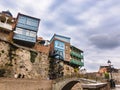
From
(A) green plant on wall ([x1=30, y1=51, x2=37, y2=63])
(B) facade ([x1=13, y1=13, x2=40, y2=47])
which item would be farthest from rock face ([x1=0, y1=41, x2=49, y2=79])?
(B) facade ([x1=13, y1=13, x2=40, y2=47])

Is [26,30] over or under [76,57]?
over

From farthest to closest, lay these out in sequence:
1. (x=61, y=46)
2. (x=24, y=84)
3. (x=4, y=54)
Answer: (x=61, y=46) < (x=4, y=54) < (x=24, y=84)

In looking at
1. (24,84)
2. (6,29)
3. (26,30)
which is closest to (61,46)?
(26,30)

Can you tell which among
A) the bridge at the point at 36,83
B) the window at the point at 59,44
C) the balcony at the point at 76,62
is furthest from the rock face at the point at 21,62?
the balcony at the point at 76,62

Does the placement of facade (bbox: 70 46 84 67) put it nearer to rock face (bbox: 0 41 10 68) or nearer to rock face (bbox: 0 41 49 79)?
rock face (bbox: 0 41 49 79)

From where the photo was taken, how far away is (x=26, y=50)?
125 ft

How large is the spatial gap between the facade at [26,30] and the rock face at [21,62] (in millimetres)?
1826

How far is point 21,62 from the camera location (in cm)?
3619

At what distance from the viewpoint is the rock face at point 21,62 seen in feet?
108

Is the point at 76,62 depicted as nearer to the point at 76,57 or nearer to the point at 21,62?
the point at 76,57

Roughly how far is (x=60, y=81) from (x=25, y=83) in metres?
8.74

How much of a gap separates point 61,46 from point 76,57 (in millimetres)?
8843

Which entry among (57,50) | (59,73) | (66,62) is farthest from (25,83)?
(66,62)

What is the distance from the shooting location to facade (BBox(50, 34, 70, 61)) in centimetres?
4603
